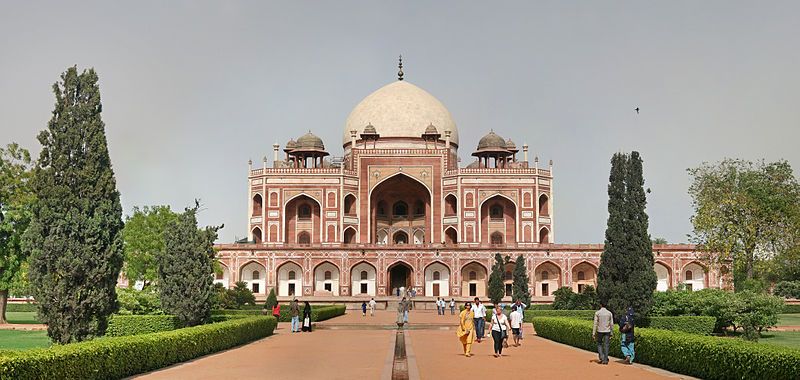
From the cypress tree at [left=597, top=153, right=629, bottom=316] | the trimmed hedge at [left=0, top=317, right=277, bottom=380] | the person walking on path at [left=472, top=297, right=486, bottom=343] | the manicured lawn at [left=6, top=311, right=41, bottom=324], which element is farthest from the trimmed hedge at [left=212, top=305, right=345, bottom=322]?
the cypress tree at [left=597, top=153, right=629, bottom=316]

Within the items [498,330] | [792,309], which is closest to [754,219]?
[792,309]

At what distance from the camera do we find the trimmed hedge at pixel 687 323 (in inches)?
914

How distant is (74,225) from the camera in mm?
15289

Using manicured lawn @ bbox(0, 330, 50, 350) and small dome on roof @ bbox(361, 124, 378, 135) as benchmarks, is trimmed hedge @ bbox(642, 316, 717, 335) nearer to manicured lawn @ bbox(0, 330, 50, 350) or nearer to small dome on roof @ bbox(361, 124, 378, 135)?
manicured lawn @ bbox(0, 330, 50, 350)

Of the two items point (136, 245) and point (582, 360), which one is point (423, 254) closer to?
point (136, 245)

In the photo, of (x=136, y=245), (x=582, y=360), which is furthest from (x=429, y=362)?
(x=136, y=245)

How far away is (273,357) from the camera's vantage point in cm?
1652

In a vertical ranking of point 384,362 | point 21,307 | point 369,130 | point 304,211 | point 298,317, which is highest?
point 369,130

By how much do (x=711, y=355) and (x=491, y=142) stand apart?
46.3 metres

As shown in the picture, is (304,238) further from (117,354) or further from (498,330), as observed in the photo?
(117,354)

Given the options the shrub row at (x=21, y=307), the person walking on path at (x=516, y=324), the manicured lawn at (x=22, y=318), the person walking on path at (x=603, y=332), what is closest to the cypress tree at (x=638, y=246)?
the person walking on path at (x=516, y=324)

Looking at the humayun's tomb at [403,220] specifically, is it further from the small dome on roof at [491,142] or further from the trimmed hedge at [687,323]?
the trimmed hedge at [687,323]

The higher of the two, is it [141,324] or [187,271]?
[187,271]

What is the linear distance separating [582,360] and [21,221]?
21.5 metres
